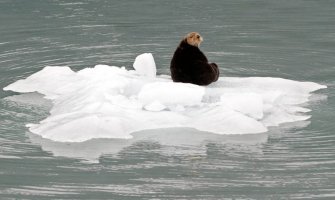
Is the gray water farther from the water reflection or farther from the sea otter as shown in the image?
the sea otter

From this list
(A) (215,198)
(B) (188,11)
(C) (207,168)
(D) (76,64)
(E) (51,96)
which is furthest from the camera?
(B) (188,11)

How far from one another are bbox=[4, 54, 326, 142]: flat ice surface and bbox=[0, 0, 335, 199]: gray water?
0.15 meters

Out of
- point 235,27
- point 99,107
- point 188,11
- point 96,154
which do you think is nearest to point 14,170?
point 96,154

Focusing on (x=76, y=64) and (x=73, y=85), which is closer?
(x=73, y=85)

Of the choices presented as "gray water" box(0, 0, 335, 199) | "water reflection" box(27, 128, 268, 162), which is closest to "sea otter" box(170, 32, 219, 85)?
"gray water" box(0, 0, 335, 199)

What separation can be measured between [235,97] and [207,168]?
57.9 inches

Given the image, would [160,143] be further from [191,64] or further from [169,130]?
[191,64]

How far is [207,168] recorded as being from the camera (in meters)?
8.00

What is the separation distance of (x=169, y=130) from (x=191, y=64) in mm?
1253

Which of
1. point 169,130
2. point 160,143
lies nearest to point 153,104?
point 169,130

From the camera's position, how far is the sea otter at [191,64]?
995 cm

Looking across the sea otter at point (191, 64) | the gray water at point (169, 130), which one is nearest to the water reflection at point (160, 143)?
the gray water at point (169, 130)

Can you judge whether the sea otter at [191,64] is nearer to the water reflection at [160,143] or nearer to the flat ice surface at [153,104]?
the flat ice surface at [153,104]

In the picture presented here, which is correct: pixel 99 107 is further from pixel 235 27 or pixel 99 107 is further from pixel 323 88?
pixel 235 27
